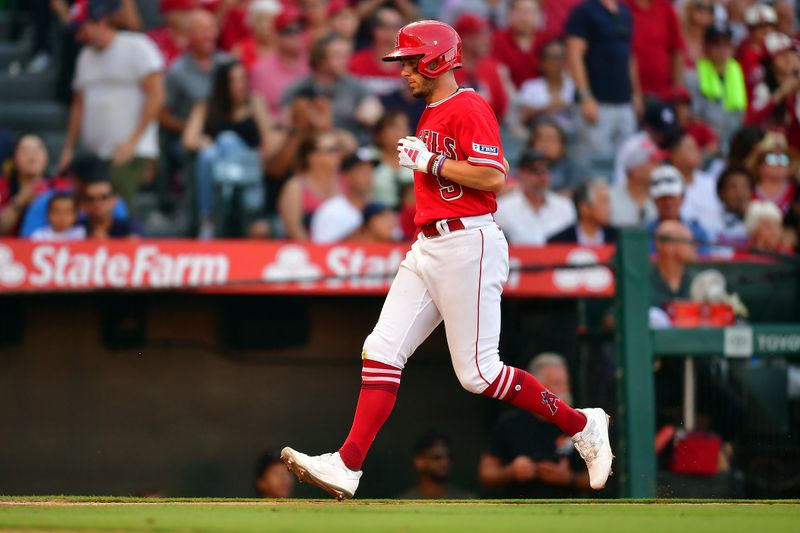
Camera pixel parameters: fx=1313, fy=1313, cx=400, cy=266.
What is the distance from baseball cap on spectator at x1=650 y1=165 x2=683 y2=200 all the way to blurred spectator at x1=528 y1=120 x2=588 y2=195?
2.15ft

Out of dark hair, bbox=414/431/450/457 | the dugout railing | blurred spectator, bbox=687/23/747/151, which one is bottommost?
dark hair, bbox=414/431/450/457

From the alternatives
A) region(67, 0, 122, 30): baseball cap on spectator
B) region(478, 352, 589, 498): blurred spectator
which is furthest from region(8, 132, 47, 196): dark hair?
region(478, 352, 589, 498): blurred spectator

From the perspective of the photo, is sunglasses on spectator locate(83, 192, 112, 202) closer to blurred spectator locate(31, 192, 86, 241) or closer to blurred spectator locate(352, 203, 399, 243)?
blurred spectator locate(31, 192, 86, 241)

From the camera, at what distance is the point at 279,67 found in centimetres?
983

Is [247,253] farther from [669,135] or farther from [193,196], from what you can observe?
[669,135]

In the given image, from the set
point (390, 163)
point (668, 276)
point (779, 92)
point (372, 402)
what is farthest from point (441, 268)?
point (779, 92)

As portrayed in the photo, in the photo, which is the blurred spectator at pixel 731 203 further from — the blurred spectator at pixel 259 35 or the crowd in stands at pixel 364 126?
the blurred spectator at pixel 259 35

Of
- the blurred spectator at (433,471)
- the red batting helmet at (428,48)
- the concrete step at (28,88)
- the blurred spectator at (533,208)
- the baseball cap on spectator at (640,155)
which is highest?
the red batting helmet at (428,48)

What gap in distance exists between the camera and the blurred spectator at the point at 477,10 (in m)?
10.9

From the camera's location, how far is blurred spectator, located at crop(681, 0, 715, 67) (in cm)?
1188

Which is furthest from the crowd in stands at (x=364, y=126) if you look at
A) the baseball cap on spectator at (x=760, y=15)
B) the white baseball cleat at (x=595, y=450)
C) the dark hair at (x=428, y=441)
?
the white baseball cleat at (x=595, y=450)

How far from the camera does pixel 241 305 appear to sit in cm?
792

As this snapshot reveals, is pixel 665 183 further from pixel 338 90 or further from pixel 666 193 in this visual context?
pixel 338 90

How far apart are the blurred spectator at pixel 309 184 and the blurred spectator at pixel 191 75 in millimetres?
910
